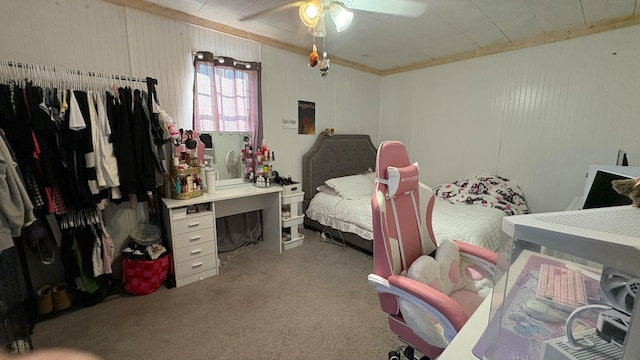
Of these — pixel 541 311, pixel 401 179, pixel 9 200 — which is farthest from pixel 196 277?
pixel 541 311

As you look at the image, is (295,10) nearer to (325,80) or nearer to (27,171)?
(325,80)

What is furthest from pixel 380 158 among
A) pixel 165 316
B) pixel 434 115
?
pixel 434 115

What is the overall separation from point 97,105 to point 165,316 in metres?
1.65

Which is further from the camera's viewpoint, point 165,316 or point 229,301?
point 229,301

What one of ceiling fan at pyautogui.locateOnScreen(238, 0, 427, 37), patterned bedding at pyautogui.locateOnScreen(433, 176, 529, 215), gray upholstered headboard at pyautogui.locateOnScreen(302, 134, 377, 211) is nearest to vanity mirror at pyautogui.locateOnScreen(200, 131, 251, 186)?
gray upholstered headboard at pyautogui.locateOnScreen(302, 134, 377, 211)

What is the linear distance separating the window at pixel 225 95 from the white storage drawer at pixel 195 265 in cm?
129

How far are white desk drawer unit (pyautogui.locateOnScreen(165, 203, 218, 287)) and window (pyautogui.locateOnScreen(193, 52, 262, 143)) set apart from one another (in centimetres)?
93

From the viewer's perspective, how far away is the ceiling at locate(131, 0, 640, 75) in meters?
2.21

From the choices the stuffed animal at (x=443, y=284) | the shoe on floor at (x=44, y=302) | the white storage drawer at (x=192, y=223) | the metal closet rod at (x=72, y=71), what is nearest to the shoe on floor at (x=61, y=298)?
the shoe on floor at (x=44, y=302)

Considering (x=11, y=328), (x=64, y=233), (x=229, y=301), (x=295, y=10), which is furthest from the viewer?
(x=295, y=10)

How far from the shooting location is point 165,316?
194 centimetres

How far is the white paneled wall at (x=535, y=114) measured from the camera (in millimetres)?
2529

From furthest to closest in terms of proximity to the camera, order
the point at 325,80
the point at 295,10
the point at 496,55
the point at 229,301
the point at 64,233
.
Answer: the point at 325,80
the point at 496,55
the point at 295,10
the point at 229,301
the point at 64,233

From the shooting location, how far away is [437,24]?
254 cm
